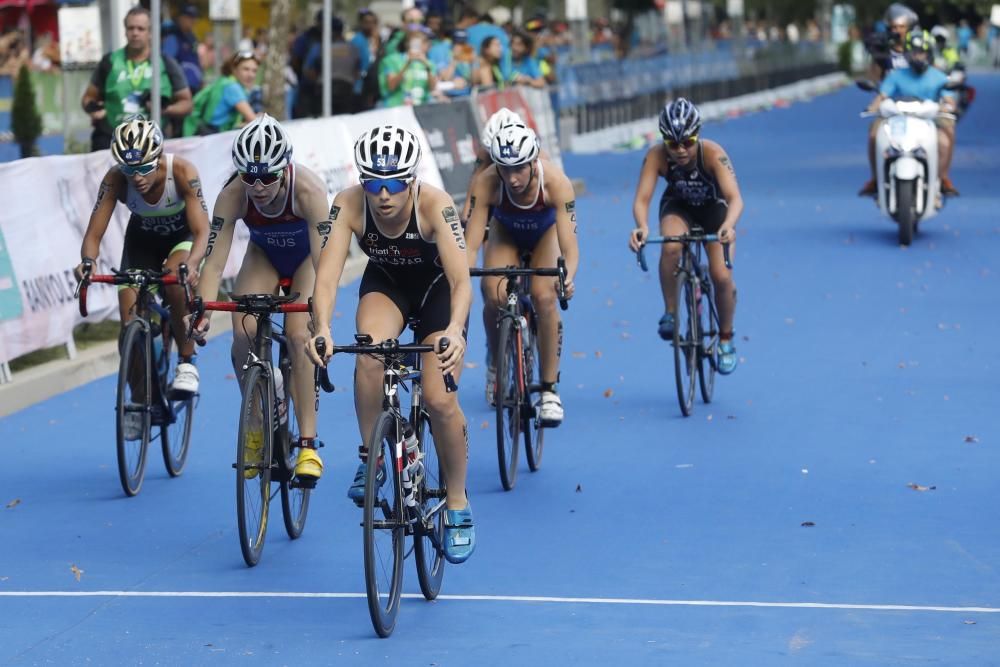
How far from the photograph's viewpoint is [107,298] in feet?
46.2

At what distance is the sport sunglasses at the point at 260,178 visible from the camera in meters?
8.43

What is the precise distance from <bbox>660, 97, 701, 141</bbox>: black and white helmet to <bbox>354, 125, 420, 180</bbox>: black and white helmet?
4224mm

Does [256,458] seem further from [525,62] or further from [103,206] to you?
[525,62]

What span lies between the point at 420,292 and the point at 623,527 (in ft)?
5.65

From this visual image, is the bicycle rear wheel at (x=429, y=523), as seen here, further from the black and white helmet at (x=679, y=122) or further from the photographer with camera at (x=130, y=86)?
the photographer with camera at (x=130, y=86)

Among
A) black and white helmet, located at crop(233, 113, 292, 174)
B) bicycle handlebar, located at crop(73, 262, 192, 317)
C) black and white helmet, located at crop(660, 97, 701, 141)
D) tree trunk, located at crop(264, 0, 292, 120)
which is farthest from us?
tree trunk, located at crop(264, 0, 292, 120)

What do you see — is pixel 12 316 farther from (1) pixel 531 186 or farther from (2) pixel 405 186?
(2) pixel 405 186

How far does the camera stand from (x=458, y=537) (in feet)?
24.4

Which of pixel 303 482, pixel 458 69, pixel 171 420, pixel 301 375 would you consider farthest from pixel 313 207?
pixel 458 69

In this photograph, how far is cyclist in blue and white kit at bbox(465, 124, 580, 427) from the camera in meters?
9.79

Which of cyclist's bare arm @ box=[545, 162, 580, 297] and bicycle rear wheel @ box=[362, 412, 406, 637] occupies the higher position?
cyclist's bare arm @ box=[545, 162, 580, 297]

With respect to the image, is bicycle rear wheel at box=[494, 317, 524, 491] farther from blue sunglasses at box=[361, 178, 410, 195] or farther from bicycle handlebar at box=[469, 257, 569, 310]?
blue sunglasses at box=[361, 178, 410, 195]

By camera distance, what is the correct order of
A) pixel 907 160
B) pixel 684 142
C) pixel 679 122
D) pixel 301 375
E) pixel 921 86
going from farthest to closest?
pixel 921 86
pixel 907 160
pixel 684 142
pixel 679 122
pixel 301 375

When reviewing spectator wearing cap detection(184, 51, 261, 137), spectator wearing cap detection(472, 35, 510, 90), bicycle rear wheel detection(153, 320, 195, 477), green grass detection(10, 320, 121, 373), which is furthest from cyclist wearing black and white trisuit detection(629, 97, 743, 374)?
spectator wearing cap detection(472, 35, 510, 90)
